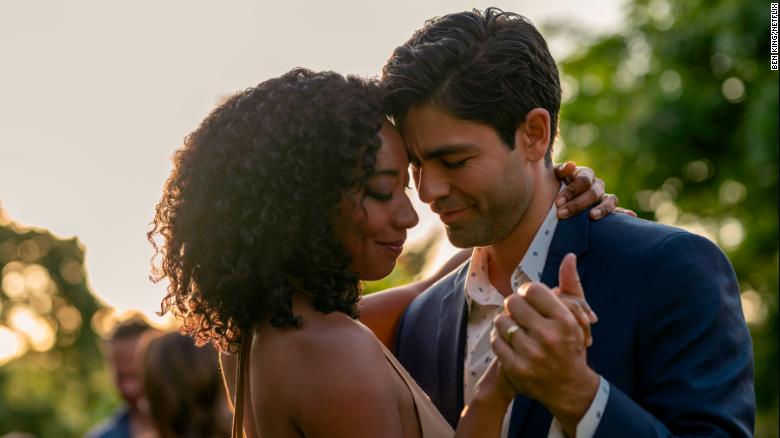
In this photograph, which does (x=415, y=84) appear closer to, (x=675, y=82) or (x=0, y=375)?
(x=675, y=82)

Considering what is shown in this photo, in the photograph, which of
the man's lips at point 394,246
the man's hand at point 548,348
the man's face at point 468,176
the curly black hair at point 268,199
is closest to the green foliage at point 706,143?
the man's face at point 468,176

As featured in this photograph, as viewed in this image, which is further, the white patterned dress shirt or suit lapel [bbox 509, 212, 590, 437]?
the white patterned dress shirt

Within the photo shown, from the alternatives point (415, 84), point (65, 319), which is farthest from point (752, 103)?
point (65, 319)

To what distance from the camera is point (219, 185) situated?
377cm

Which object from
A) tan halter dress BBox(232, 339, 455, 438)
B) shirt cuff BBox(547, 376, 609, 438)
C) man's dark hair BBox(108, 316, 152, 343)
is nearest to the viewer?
shirt cuff BBox(547, 376, 609, 438)

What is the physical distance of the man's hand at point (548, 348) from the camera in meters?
3.35

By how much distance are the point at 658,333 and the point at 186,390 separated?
2.64 meters

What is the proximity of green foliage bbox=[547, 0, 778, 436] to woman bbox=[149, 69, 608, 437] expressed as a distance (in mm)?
12681

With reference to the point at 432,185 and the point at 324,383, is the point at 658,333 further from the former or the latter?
the point at 324,383

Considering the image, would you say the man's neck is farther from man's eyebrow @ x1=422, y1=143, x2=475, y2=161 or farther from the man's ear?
man's eyebrow @ x1=422, y1=143, x2=475, y2=161

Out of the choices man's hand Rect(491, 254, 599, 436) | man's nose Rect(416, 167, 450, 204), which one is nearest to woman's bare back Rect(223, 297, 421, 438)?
man's hand Rect(491, 254, 599, 436)

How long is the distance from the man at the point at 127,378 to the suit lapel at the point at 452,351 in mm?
4207

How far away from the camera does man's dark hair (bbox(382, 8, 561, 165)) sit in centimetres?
442

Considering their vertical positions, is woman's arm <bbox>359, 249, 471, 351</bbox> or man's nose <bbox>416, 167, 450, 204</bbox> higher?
man's nose <bbox>416, 167, 450, 204</bbox>
